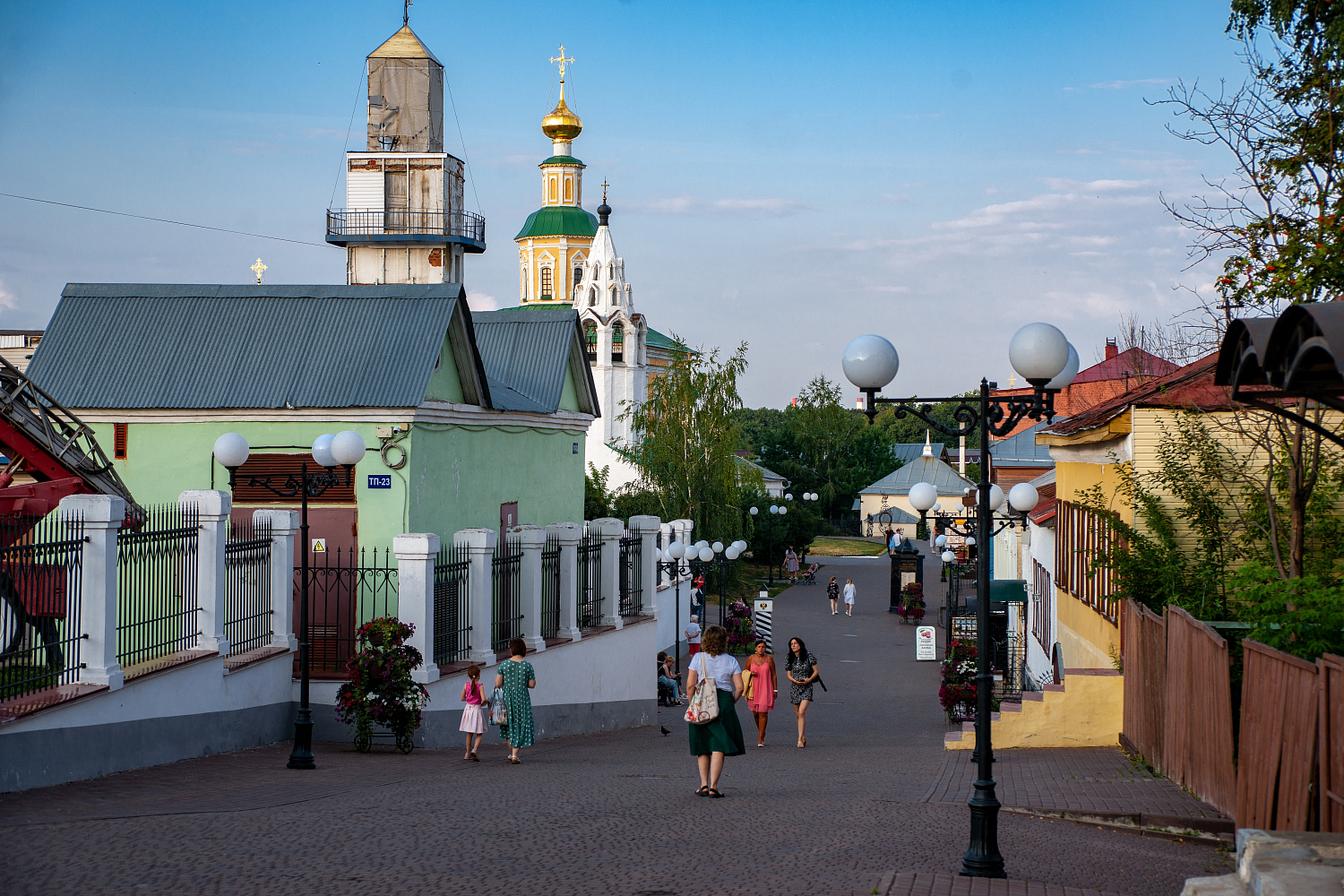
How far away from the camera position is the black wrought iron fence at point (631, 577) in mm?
23188

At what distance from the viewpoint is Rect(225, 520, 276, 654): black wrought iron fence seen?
45.7 ft

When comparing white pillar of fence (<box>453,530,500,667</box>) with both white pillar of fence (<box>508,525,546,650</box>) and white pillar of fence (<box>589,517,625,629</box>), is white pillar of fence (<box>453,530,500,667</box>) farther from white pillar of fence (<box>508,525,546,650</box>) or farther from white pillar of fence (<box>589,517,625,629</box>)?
white pillar of fence (<box>589,517,625,629</box>)

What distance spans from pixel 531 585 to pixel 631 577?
16.3 feet

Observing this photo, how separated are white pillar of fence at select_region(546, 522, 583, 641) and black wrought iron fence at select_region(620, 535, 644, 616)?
3032 millimetres

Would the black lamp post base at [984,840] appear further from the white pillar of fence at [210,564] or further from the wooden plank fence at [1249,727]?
the white pillar of fence at [210,564]

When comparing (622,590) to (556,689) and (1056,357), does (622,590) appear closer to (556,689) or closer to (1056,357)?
(556,689)

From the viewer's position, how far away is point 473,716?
14.5 metres

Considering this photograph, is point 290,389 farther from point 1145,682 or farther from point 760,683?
point 1145,682

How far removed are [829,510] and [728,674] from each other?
283 feet

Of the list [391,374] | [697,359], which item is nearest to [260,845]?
[391,374]

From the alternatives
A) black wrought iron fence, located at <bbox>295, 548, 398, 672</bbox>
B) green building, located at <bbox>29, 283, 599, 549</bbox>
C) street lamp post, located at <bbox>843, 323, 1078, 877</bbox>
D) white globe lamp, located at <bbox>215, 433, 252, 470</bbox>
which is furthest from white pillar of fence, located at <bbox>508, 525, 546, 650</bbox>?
street lamp post, located at <bbox>843, 323, 1078, 877</bbox>

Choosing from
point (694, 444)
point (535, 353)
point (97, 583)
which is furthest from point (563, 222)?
point (97, 583)

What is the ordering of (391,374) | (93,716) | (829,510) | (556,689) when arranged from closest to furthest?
(93,716) < (391,374) < (556,689) < (829,510)

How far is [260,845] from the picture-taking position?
8086 mm
